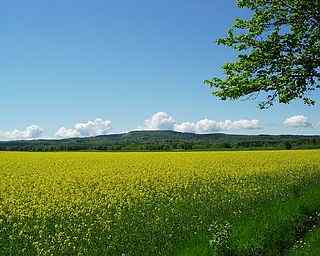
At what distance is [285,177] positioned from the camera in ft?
75.9

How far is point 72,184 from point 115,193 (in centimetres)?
297

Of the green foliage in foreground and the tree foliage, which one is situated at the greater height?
the tree foliage

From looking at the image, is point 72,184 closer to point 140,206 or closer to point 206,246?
point 140,206

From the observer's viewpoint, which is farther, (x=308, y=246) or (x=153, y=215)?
(x=153, y=215)

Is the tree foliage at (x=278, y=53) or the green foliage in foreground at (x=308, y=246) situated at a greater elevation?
the tree foliage at (x=278, y=53)

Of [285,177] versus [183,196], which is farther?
[285,177]

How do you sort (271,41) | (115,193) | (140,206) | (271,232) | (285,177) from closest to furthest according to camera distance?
(271,232) → (140,206) → (115,193) → (271,41) → (285,177)

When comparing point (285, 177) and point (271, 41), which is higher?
point (271, 41)

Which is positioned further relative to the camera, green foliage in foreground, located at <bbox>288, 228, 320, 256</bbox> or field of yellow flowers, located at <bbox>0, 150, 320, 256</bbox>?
field of yellow flowers, located at <bbox>0, 150, 320, 256</bbox>

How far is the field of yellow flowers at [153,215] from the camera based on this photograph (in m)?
10.0

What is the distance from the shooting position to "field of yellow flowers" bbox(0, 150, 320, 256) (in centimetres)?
1002

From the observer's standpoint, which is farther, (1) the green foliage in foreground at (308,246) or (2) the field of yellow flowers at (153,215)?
(2) the field of yellow flowers at (153,215)

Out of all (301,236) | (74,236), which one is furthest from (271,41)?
(74,236)

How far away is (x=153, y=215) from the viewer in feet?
44.8
